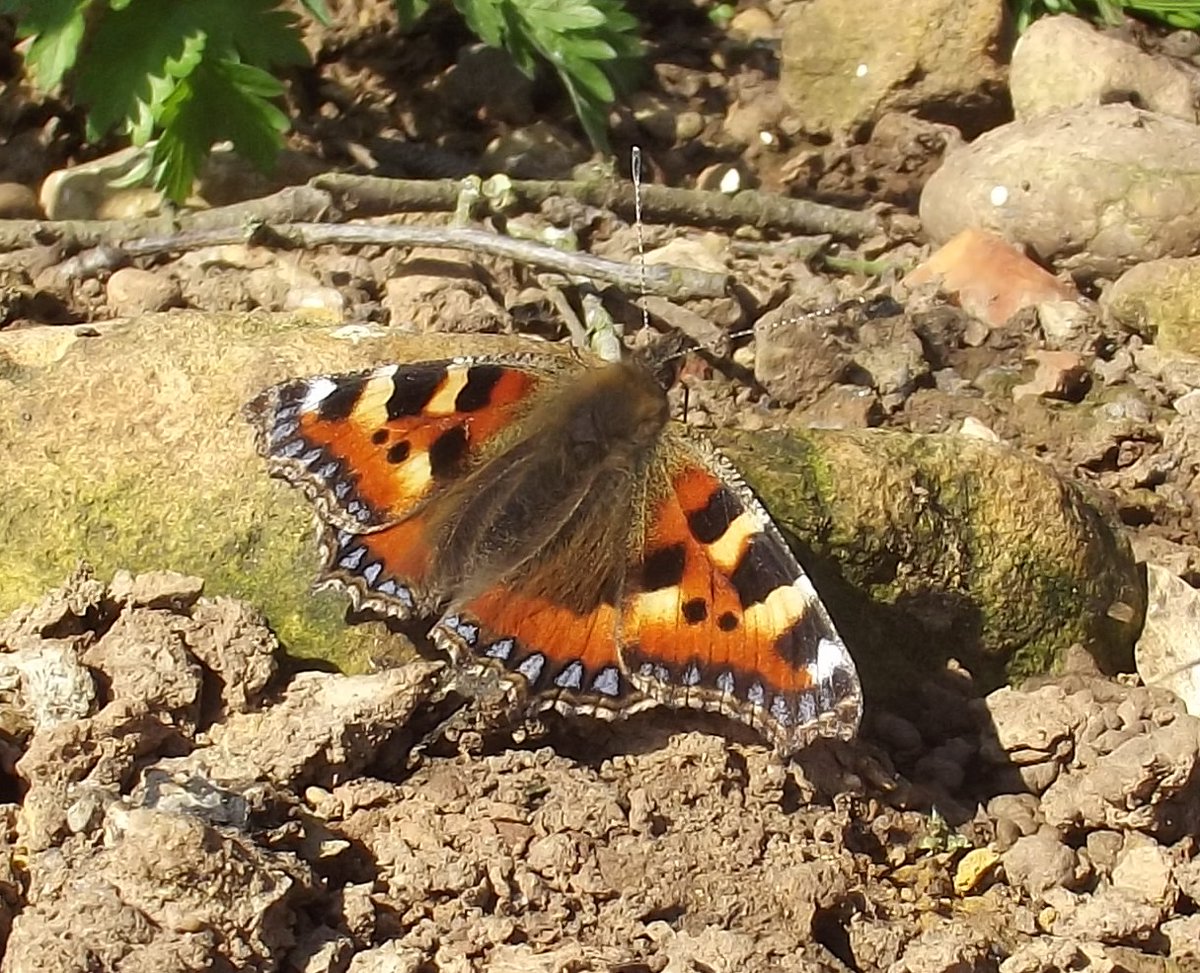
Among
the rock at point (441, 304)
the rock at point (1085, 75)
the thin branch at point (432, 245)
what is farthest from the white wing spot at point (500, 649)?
the rock at point (1085, 75)

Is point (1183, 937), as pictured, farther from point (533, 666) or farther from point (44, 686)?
point (44, 686)

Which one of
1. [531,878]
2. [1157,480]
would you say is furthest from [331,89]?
[531,878]

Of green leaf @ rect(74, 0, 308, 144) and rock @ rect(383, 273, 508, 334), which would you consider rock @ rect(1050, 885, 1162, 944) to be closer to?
rock @ rect(383, 273, 508, 334)

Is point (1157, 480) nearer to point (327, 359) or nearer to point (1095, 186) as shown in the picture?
point (1095, 186)

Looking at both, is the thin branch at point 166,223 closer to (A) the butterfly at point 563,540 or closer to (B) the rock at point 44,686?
(A) the butterfly at point 563,540

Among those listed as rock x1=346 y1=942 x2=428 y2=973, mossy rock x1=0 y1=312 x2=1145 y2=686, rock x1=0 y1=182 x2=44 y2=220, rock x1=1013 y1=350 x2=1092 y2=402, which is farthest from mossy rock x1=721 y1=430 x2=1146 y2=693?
rock x1=0 y1=182 x2=44 y2=220

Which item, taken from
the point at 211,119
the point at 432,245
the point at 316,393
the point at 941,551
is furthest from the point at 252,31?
the point at 941,551
